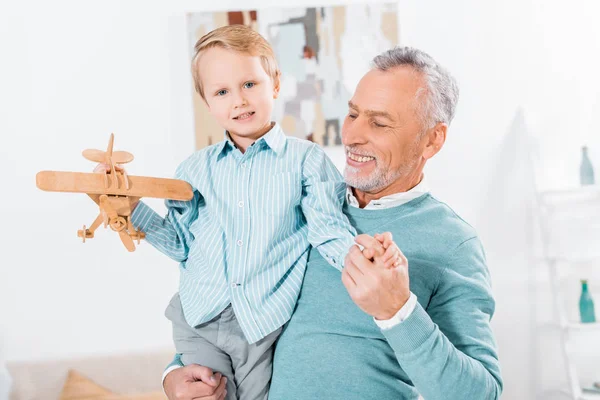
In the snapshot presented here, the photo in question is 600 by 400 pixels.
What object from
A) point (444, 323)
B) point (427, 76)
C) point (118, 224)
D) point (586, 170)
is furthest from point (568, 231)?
point (118, 224)

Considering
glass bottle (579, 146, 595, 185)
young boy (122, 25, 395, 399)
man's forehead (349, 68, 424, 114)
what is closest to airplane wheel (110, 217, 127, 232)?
young boy (122, 25, 395, 399)

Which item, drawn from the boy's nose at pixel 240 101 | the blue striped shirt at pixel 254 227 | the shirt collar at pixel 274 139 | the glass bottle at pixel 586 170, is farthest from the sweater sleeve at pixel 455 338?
the glass bottle at pixel 586 170

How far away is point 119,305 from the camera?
3.41 meters

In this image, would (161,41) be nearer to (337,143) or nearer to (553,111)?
(337,143)

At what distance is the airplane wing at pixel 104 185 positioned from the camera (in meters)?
1.33

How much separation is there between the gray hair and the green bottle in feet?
7.12

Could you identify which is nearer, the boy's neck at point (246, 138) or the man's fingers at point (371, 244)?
the man's fingers at point (371, 244)

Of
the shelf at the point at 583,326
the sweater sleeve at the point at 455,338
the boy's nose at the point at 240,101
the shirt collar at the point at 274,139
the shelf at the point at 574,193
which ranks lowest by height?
the shelf at the point at 583,326

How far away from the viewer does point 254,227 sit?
160 cm

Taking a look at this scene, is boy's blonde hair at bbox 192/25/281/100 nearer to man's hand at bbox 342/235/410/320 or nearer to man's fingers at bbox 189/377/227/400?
man's hand at bbox 342/235/410/320

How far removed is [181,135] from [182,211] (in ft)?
5.83

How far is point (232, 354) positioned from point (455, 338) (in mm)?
498

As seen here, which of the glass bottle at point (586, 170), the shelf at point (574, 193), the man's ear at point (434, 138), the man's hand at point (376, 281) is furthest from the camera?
the glass bottle at point (586, 170)

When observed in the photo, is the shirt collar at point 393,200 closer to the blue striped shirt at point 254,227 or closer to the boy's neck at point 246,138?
Result: the blue striped shirt at point 254,227
